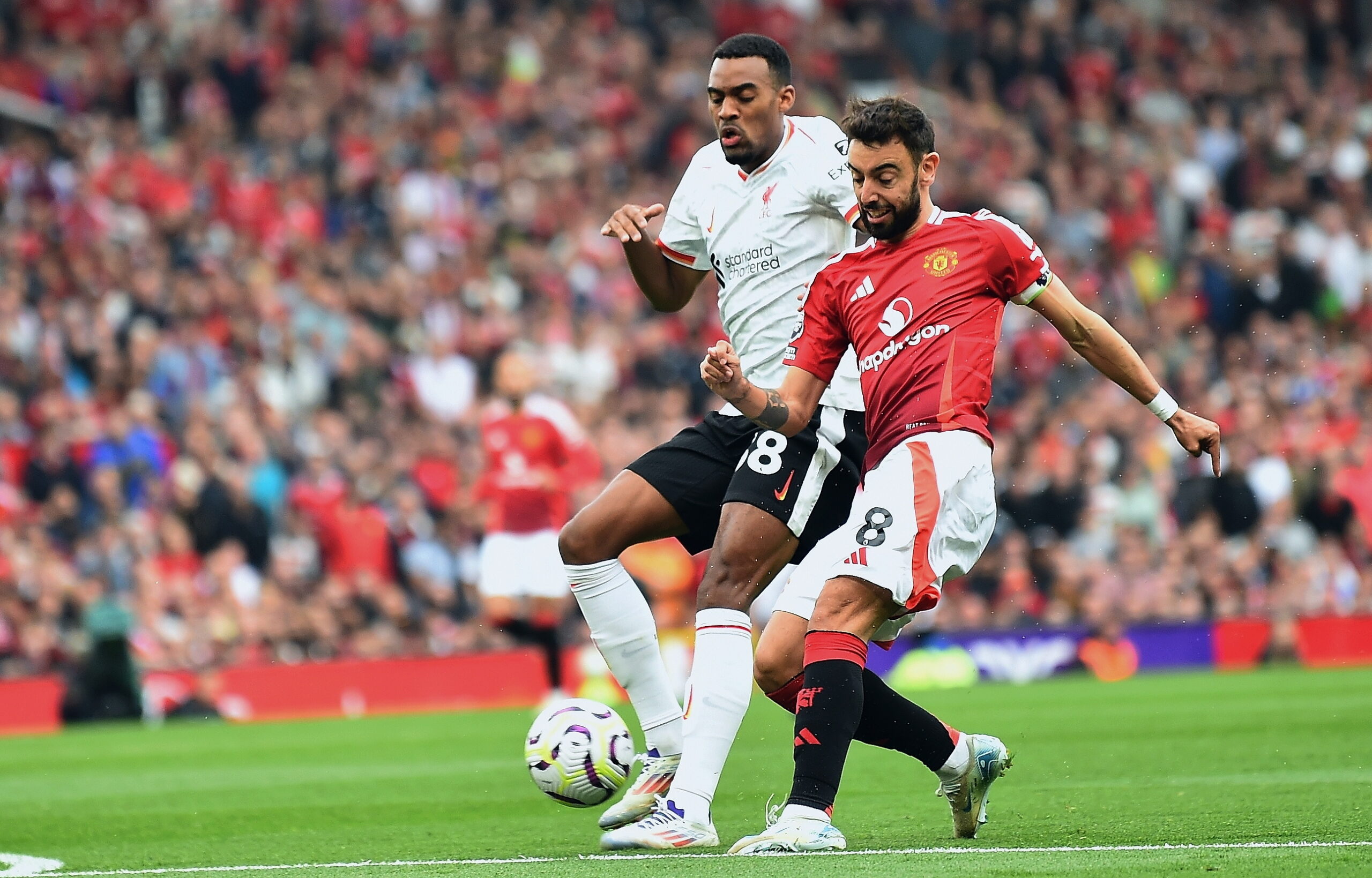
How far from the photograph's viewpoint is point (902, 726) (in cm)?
610

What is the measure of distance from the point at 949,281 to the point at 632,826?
6.44 feet

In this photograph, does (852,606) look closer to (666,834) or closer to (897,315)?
(897,315)

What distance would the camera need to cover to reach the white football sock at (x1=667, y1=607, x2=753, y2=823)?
621cm

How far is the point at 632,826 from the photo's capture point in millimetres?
6207

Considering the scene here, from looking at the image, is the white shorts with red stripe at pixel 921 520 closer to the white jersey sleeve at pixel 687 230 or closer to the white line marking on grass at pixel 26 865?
the white jersey sleeve at pixel 687 230

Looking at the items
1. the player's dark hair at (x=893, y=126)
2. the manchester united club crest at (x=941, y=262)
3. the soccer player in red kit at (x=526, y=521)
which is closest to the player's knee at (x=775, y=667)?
the manchester united club crest at (x=941, y=262)

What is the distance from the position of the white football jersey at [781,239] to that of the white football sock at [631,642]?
73 centimetres

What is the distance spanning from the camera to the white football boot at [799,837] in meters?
5.54

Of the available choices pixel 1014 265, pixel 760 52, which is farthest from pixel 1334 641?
pixel 1014 265

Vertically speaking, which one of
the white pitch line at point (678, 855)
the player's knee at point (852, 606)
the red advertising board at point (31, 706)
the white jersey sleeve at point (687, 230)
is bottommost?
the red advertising board at point (31, 706)

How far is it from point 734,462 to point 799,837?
5.19ft

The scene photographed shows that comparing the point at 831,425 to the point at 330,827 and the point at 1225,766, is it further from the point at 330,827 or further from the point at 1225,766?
the point at 1225,766

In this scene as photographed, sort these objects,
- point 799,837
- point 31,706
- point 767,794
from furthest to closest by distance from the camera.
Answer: point 31,706, point 767,794, point 799,837

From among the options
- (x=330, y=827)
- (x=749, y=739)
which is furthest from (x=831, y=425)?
(x=749, y=739)
